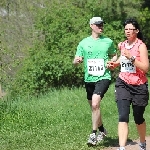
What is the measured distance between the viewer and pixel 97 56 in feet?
26.3

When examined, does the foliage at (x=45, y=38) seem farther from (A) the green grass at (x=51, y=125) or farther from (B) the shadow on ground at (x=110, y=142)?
(B) the shadow on ground at (x=110, y=142)

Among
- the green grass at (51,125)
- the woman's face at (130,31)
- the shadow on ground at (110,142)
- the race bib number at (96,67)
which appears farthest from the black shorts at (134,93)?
the shadow on ground at (110,142)

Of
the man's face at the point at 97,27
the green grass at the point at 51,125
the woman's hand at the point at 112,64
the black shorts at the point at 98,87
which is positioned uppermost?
the man's face at the point at 97,27

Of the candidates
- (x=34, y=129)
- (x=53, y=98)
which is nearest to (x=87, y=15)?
(x=53, y=98)

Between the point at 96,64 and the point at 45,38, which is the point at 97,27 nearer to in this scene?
the point at 96,64

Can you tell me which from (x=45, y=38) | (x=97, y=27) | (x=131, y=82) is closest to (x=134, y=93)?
(x=131, y=82)

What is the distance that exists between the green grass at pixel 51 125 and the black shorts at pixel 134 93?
1106mm

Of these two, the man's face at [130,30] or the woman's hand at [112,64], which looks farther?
the woman's hand at [112,64]

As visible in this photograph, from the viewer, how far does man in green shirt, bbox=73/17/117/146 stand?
26.0 feet

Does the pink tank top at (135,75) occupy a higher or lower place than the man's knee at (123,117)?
higher

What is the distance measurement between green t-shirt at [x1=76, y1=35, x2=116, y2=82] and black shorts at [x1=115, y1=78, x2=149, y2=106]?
1006mm

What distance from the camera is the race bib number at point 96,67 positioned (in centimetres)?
792

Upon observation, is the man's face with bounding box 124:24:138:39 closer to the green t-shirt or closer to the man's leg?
the green t-shirt

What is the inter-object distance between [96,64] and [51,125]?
7.51ft
